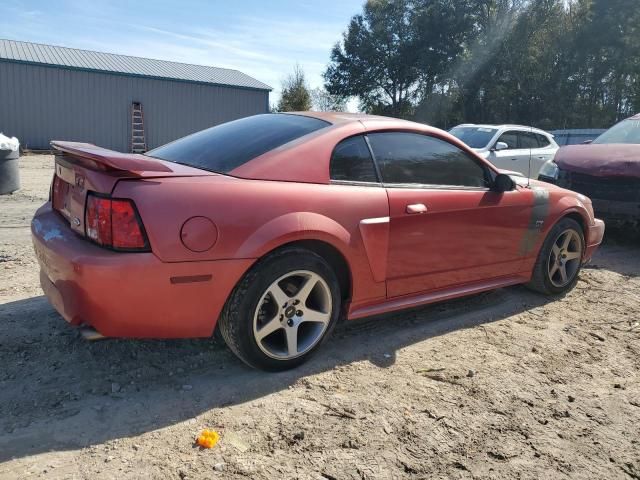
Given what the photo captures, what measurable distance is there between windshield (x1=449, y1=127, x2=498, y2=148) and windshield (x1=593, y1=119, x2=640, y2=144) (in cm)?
268

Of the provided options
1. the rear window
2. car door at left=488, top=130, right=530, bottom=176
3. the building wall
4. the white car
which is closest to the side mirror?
the rear window

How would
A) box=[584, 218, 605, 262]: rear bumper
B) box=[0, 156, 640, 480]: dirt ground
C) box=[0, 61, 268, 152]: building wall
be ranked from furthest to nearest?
box=[0, 61, 268, 152]: building wall → box=[584, 218, 605, 262]: rear bumper → box=[0, 156, 640, 480]: dirt ground

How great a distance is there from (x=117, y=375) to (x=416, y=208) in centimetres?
205

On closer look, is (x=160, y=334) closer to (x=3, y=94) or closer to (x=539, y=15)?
(x=3, y=94)

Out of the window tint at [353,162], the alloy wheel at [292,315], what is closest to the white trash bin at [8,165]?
the window tint at [353,162]

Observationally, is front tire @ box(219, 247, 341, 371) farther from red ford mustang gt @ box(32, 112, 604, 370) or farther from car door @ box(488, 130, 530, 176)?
car door @ box(488, 130, 530, 176)

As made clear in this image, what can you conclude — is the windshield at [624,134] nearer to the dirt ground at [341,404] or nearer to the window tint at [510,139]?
the window tint at [510,139]

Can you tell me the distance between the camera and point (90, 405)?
8.55 feet

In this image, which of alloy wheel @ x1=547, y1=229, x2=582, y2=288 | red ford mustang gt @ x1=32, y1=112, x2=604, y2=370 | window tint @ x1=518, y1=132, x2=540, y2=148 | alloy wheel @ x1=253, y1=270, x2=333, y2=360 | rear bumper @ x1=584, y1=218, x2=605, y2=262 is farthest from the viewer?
window tint @ x1=518, y1=132, x2=540, y2=148

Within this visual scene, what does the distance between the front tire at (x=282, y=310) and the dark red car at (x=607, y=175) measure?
463 cm

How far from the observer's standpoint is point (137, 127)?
24.9 m

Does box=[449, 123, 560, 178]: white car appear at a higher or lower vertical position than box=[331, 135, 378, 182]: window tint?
higher

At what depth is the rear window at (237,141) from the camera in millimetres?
3066

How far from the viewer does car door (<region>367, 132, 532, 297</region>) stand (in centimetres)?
341
